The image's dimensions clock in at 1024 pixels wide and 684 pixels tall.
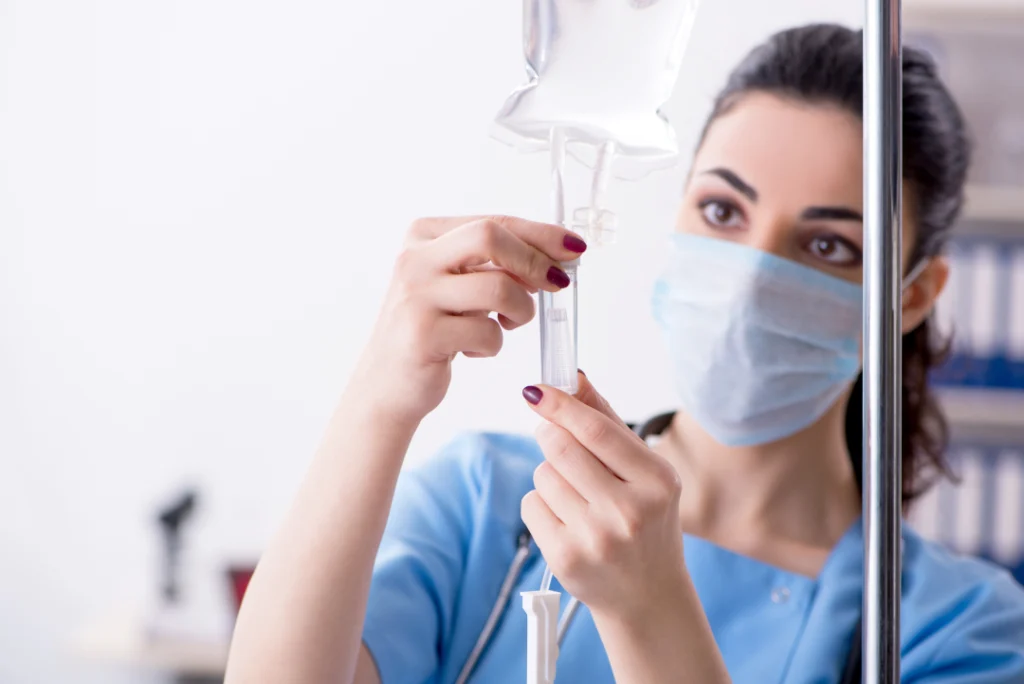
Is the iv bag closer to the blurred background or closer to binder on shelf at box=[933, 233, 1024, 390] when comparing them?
the blurred background

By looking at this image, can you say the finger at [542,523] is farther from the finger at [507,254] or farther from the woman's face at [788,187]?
the woman's face at [788,187]

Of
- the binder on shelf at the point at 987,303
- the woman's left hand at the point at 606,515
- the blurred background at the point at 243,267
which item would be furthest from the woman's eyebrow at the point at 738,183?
the binder on shelf at the point at 987,303

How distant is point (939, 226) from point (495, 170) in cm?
96

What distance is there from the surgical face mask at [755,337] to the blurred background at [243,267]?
80cm

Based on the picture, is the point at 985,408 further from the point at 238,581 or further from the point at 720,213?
the point at 238,581

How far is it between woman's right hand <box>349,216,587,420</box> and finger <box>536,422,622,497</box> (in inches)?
3.3

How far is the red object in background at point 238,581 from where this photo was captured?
193cm

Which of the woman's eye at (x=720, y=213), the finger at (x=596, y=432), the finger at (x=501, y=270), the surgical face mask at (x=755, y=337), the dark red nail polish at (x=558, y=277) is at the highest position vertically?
the woman's eye at (x=720, y=213)

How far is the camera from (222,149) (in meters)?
2.00

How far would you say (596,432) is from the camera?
0.61m

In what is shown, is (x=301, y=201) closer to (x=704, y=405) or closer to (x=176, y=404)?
(x=176, y=404)

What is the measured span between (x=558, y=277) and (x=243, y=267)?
151 cm

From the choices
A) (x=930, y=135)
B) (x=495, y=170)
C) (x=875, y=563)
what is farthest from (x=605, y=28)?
(x=495, y=170)

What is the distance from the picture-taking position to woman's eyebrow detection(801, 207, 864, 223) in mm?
952
